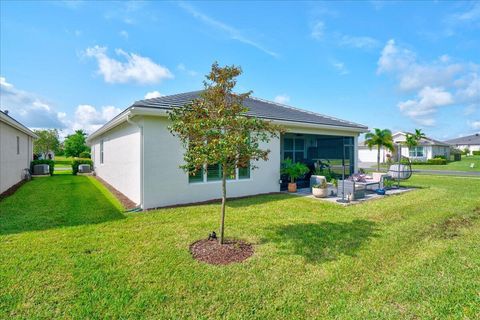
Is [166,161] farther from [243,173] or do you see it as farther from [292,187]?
[292,187]

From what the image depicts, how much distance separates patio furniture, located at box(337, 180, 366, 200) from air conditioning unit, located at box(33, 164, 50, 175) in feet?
71.1

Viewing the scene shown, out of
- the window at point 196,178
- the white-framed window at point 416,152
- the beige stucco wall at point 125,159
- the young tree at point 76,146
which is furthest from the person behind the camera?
the young tree at point 76,146

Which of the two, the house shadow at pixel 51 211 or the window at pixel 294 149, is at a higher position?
the window at pixel 294 149

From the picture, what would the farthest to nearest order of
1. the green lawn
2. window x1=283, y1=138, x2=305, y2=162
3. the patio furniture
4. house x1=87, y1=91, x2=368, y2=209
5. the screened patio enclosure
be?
the screened patio enclosure → window x1=283, y1=138, x2=305, y2=162 → the patio furniture → house x1=87, y1=91, x2=368, y2=209 → the green lawn

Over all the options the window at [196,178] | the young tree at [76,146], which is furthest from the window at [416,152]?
the young tree at [76,146]

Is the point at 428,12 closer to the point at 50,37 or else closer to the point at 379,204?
the point at 379,204

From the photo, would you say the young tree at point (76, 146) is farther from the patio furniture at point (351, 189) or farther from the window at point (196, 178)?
the patio furniture at point (351, 189)

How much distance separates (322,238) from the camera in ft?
16.9

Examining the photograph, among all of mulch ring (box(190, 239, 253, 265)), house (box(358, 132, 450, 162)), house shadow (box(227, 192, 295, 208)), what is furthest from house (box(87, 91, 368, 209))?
house (box(358, 132, 450, 162))

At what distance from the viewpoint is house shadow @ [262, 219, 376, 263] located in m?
4.41

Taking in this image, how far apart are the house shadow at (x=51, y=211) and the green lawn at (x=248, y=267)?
2.3 inches

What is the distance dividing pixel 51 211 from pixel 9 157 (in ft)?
22.7

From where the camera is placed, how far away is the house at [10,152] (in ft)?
32.9

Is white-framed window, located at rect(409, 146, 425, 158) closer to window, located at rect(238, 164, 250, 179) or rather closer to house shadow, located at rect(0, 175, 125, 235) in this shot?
window, located at rect(238, 164, 250, 179)
